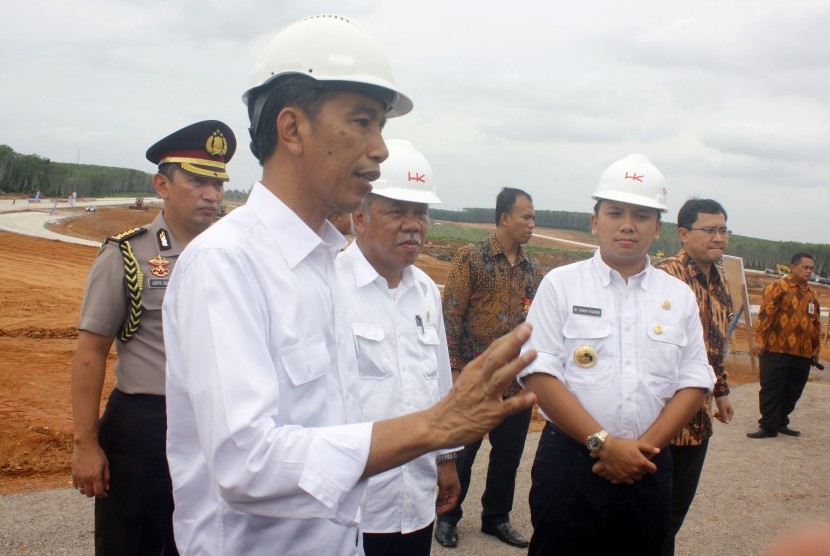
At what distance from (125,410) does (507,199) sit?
136 inches

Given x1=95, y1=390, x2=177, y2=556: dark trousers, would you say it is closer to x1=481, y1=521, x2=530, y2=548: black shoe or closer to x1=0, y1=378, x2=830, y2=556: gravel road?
x1=0, y1=378, x2=830, y2=556: gravel road

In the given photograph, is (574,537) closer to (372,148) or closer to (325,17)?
(372,148)

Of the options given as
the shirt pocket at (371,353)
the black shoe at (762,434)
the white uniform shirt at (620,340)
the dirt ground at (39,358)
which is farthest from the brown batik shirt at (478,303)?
the black shoe at (762,434)

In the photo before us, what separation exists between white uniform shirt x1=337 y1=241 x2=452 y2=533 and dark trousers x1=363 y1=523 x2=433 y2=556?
39mm

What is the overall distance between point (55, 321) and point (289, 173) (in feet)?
39.7

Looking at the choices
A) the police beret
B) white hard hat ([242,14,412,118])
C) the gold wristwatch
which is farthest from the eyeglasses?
white hard hat ([242,14,412,118])

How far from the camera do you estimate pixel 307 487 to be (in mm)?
1381

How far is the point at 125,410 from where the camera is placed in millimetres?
2959

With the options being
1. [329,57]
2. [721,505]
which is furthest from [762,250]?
[329,57]

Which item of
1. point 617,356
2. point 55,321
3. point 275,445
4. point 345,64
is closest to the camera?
point 275,445

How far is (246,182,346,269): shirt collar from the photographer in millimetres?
1670

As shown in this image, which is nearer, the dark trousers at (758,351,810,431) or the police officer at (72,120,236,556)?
the police officer at (72,120,236,556)

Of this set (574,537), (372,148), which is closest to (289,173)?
(372,148)

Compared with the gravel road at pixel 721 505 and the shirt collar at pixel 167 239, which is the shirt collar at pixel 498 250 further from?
the shirt collar at pixel 167 239
